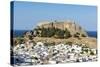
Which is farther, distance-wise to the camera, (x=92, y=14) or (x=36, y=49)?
(x=92, y=14)

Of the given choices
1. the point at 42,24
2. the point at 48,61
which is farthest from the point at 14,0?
the point at 48,61

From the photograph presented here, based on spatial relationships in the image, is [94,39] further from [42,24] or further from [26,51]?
[26,51]

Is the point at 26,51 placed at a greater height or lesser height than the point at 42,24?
lesser

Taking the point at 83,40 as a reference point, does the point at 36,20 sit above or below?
above

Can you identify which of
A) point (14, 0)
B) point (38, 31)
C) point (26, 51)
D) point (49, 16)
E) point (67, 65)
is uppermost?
point (14, 0)
